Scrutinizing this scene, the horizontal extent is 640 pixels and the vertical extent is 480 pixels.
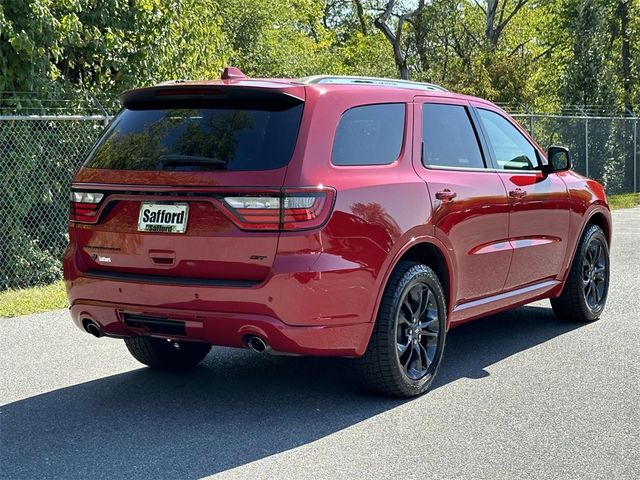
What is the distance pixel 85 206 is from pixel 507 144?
315 centimetres

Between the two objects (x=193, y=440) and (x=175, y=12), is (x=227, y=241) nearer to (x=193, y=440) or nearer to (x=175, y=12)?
(x=193, y=440)

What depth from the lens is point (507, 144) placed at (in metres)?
6.95

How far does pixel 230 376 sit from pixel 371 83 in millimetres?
2087

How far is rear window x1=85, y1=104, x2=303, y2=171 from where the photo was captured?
4.97 meters

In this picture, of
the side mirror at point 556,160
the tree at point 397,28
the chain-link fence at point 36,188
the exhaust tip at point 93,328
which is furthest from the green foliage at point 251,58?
the side mirror at point 556,160

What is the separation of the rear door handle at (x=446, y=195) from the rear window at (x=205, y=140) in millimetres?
1132

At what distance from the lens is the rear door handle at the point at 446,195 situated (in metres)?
5.75

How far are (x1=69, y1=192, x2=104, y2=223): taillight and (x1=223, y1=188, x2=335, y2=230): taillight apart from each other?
933 mm

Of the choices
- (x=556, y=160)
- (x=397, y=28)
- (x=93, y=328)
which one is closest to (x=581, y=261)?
(x=556, y=160)

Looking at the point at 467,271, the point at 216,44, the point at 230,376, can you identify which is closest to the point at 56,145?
the point at 216,44

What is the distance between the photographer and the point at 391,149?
5613 mm

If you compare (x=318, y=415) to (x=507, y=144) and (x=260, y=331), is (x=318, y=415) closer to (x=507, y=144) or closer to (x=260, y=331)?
(x=260, y=331)

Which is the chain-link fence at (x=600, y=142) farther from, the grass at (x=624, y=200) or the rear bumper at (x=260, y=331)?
the rear bumper at (x=260, y=331)

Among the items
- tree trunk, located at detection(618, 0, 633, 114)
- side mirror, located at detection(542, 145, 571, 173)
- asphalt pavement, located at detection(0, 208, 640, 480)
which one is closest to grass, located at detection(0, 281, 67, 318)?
asphalt pavement, located at detection(0, 208, 640, 480)
